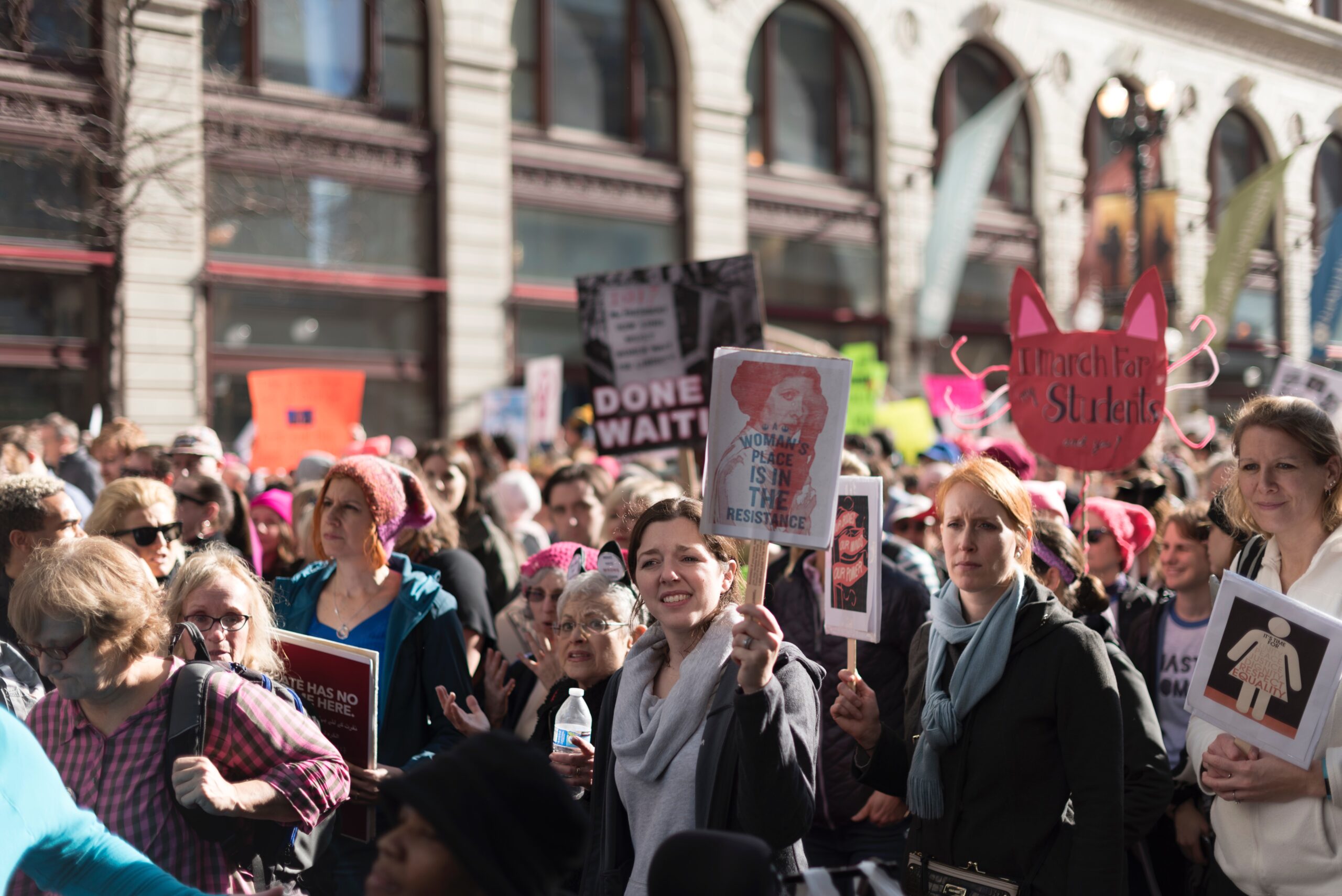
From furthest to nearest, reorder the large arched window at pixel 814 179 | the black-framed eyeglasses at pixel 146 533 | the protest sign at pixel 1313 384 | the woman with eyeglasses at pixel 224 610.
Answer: the large arched window at pixel 814 179 < the protest sign at pixel 1313 384 < the black-framed eyeglasses at pixel 146 533 < the woman with eyeglasses at pixel 224 610

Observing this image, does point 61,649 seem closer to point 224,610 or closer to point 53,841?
point 53,841

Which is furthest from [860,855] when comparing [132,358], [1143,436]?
[132,358]

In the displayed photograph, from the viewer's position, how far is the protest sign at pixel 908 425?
1516 centimetres

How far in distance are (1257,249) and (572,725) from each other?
94.3 feet

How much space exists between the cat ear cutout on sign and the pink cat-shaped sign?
225 centimetres

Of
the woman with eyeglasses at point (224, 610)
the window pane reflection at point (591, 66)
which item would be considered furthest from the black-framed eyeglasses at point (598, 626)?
A: the window pane reflection at point (591, 66)

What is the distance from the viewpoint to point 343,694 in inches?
146

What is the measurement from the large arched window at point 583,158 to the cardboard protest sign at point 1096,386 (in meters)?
12.4

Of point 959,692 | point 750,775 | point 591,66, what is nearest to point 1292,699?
point 959,692

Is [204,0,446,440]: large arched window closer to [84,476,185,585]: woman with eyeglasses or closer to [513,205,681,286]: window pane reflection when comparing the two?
[513,205,681,286]: window pane reflection

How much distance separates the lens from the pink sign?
16.1m

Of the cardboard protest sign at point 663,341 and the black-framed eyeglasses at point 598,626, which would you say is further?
the cardboard protest sign at point 663,341

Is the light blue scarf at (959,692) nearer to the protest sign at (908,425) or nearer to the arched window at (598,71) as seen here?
the protest sign at (908,425)

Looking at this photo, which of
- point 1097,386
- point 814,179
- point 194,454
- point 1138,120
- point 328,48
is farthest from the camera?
point 814,179
